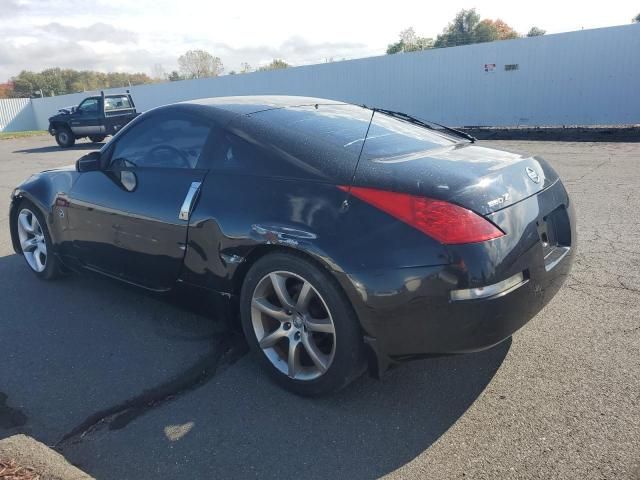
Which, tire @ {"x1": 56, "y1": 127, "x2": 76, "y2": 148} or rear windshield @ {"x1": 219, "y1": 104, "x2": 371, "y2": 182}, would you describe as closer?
rear windshield @ {"x1": 219, "y1": 104, "x2": 371, "y2": 182}

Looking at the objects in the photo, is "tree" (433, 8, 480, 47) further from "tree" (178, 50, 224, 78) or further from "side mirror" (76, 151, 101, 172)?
"side mirror" (76, 151, 101, 172)

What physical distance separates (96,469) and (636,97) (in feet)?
61.9

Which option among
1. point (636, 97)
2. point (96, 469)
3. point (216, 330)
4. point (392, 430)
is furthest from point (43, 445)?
point (636, 97)

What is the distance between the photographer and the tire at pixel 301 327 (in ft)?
8.31

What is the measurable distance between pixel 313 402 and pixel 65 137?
67.6 feet

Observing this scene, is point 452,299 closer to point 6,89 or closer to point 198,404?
point 198,404

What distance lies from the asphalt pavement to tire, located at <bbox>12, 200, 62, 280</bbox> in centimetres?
60

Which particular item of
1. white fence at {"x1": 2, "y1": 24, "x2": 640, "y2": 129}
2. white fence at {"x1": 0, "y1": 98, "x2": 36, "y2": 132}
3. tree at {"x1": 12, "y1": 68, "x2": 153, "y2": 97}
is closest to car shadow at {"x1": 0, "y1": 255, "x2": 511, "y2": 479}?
white fence at {"x1": 2, "y1": 24, "x2": 640, "y2": 129}

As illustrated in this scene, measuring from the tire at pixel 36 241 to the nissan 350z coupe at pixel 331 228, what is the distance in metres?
0.91

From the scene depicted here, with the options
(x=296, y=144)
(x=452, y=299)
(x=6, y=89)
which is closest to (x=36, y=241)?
(x=296, y=144)

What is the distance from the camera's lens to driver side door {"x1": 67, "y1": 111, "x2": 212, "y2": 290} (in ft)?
10.6

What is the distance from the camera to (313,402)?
9.06 feet

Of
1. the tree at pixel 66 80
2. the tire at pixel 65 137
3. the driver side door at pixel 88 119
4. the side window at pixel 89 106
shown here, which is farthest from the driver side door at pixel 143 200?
the tree at pixel 66 80

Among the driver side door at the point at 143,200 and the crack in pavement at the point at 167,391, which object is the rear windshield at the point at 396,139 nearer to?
the driver side door at the point at 143,200
